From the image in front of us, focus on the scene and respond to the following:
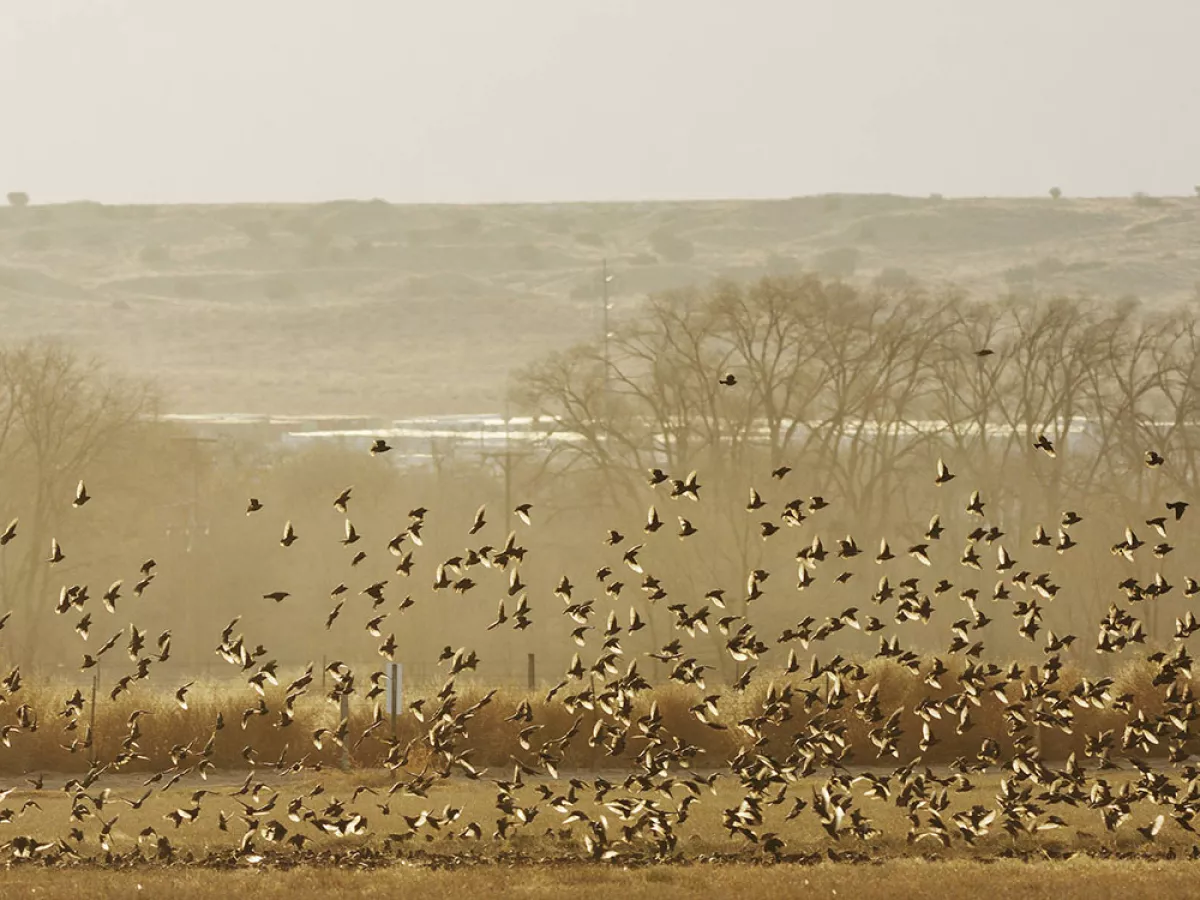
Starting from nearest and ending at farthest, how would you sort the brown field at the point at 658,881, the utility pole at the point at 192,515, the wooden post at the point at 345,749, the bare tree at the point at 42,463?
the brown field at the point at 658,881, the wooden post at the point at 345,749, the bare tree at the point at 42,463, the utility pole at the point at 192,515

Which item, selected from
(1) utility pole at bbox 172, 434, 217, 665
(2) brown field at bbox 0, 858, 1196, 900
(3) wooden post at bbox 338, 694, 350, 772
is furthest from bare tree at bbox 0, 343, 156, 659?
(2) brown field at bbox 0, 858, 1196, 900

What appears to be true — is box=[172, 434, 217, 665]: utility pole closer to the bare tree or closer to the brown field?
Result: the bare tree

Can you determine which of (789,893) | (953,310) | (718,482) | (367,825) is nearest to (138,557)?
(718,482)

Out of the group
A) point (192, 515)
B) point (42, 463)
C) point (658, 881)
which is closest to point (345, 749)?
point (658, 881)

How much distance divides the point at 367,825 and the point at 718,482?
70.8 metres

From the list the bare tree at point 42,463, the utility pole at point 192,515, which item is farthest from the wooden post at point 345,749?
the utility pole at point 192,515

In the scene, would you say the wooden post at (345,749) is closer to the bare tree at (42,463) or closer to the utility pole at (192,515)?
the bare tree at (42,463)

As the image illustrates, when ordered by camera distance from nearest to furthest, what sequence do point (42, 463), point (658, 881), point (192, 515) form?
point (658, 881) → point (42, 463) → point (192, 515)

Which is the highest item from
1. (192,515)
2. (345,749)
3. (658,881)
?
(658,881)

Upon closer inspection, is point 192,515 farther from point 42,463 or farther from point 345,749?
point 345,749

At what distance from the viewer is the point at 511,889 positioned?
29.7 m

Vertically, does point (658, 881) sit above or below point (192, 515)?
above

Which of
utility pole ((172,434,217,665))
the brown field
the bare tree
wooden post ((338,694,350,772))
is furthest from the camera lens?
utility pole ((172,434,217,665))

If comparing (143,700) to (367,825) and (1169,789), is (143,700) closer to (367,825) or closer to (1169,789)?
(367,825)
